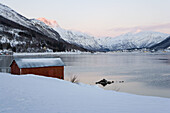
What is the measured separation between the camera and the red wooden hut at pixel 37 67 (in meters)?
26.5

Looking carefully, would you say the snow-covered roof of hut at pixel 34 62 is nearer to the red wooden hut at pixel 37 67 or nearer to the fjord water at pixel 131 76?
the red wooden hut at pixel 37 67

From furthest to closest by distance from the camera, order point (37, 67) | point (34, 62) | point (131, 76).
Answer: point (131, 76) < point (34, 62) < point (37, 67)

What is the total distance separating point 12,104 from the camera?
29.2 feet

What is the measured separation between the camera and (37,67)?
27.5 meters

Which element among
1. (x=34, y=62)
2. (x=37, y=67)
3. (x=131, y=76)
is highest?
(x=34, y=62)

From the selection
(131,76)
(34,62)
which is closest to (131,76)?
(131,76)

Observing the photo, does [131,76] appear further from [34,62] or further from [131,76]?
[34,62]

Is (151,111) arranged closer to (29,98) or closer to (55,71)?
(29,98)

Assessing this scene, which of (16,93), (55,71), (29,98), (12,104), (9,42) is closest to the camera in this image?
(12,104)

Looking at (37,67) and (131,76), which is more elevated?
(37,67)

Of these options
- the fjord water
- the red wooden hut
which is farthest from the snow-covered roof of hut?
the fjord water

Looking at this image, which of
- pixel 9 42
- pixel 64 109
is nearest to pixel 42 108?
pixel 64 109

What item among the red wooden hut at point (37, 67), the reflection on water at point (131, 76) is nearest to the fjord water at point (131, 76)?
the reflection on water at point (131, 76)

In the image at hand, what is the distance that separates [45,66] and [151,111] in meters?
21.1
